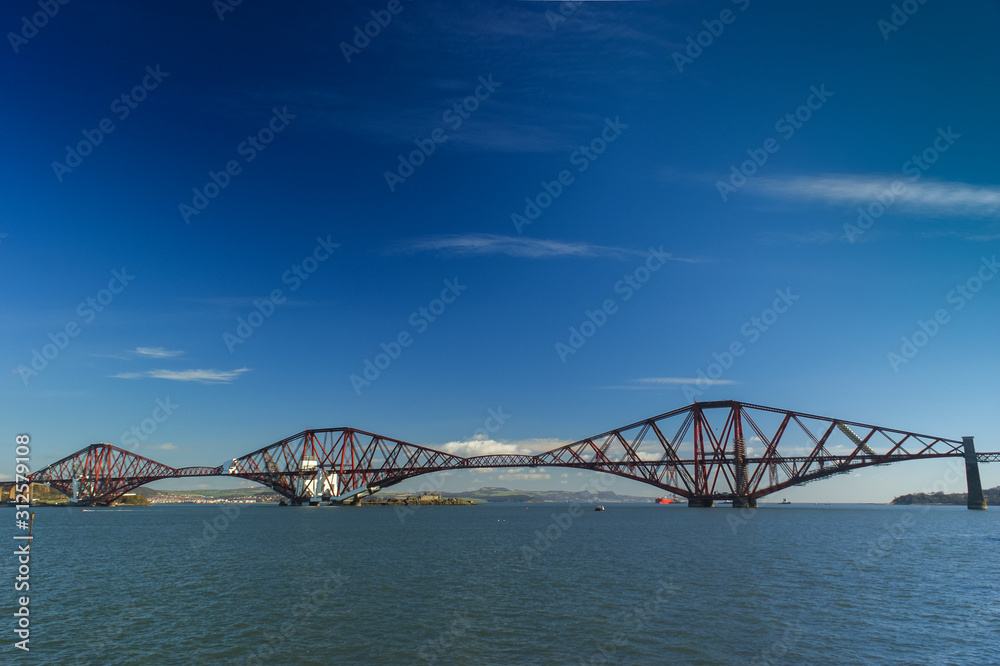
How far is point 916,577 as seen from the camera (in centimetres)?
3516

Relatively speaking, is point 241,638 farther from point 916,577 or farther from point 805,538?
point 805,538

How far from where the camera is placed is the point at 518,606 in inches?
1062

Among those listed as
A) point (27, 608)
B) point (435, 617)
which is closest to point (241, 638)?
point (435, 617)

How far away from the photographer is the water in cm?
2044

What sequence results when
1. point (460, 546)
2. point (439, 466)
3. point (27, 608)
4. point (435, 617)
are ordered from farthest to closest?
1. point (439, 466)
2. point (460, 546)
3. point (27, 608)
4. point (435, 617)

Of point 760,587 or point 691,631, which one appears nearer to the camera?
point 691,631

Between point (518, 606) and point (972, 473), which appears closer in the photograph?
point (518, 606)

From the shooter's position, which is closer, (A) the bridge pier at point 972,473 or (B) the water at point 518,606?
(B) the water at point 518,606

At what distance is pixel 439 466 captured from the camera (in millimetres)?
171625

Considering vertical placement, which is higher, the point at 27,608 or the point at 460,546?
the point at 27,608

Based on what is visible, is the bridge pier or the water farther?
the bridge pier

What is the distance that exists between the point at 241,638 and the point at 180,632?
3034 millimetres

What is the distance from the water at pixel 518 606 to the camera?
20.4 metres

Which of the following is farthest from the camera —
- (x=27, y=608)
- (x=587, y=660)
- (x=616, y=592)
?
(x=616, y=592)
